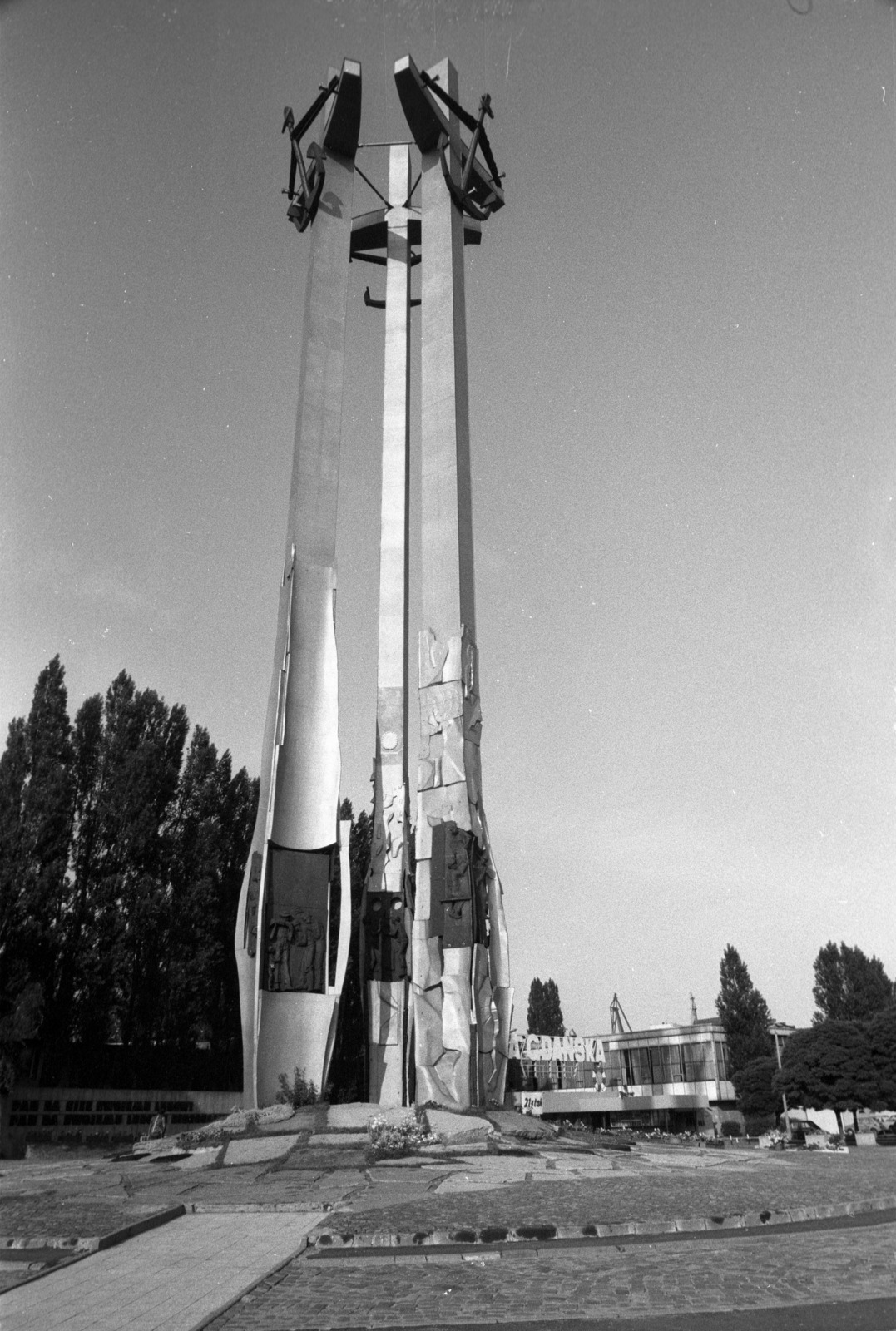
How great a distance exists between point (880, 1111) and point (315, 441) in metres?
27.4

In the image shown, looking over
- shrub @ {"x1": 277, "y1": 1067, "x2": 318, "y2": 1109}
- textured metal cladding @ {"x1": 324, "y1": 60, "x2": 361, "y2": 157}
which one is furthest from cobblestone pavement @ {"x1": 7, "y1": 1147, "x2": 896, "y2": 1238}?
textured metal cladding @ {"x1": 324, "y1": 60, "x2": 361, "y2": 157}

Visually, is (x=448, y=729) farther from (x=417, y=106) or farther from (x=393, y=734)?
(x=417, y=106)

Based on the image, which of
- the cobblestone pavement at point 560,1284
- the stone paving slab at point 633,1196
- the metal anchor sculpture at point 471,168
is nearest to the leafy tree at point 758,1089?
the stone paving slab at point 633,1196

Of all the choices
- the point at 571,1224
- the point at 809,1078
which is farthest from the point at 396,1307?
the point at 809,1078

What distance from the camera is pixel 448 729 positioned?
1741cm

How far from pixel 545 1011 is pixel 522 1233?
48641 mm

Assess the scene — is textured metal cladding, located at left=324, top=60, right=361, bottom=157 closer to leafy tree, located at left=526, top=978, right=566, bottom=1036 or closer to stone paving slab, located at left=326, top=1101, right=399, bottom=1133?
stone paving slab, located at left=326, top=1101, right=399, bottom=1133

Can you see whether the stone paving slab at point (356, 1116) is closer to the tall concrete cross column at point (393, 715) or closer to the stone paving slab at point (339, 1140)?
the stone paving slab at point (339, 1140)

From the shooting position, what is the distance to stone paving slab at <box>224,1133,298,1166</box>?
1077cm

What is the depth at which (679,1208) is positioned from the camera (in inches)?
256

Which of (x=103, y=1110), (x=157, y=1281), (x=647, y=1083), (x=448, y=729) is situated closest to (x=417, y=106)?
(x=448, y=729)

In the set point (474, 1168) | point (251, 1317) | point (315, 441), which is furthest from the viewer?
point (315, 441)

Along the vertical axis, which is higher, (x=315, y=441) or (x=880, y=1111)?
(x=315, y=441)

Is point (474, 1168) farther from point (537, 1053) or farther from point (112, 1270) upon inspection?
point (537, 1053)
